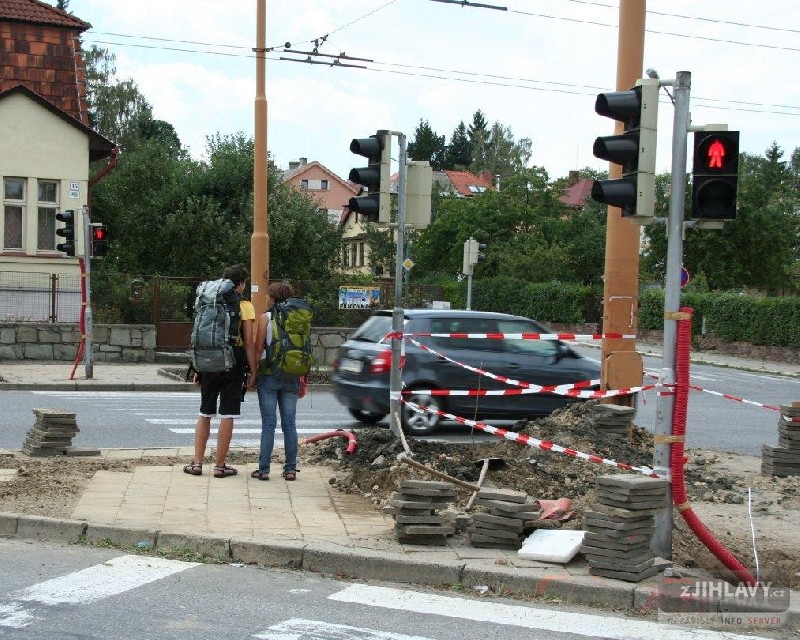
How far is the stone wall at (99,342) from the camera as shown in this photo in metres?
23.2

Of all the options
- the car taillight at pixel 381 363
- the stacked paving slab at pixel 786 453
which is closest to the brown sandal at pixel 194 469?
the car taillight at pixel 381 363

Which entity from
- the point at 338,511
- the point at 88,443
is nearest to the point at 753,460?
the point at 338,511

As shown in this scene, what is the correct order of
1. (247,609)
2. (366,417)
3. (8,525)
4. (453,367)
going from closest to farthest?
(247,609) < (8,525) < (453,367) < (366,417)

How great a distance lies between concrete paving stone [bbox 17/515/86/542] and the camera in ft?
23.2

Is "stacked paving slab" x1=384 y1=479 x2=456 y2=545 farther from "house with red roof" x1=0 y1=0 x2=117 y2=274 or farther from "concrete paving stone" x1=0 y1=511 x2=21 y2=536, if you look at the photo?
"house with red roof" x1=0 y1=0 x2=117 y2=274

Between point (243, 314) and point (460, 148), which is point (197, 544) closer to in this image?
point (243, 314)

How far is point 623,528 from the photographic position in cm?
617

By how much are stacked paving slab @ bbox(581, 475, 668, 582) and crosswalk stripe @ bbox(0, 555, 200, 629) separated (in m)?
2.50

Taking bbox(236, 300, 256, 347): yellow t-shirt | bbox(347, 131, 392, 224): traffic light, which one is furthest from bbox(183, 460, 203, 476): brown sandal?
bbox(347, 131, 392, 224): traffic light

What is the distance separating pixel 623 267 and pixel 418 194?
96.5 inches

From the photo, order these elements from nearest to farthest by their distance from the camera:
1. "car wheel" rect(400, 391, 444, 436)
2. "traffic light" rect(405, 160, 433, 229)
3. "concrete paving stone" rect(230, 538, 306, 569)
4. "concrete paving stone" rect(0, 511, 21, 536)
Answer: "concrete paving stone" rect(230, 538, 306, 569), "concrete paving stone" rect(0, 511, 21, 536), "traffic light" rect(405, 160, 433, 229), "car wheel" rect(400, 391, 444, 436)

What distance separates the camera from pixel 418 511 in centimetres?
689

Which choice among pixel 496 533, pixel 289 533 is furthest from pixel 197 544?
pixel 496 533

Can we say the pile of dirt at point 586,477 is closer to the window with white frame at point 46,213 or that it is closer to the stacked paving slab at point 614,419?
the stacked paving slab at point 614,419
